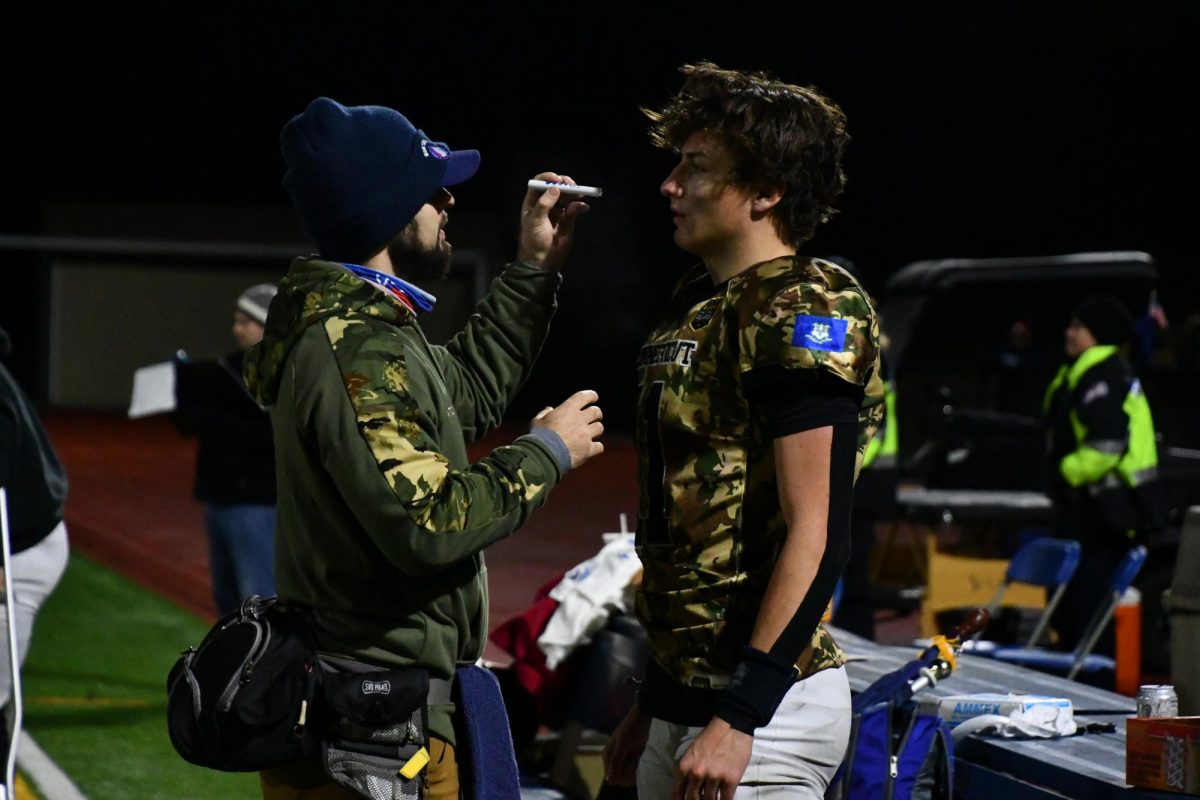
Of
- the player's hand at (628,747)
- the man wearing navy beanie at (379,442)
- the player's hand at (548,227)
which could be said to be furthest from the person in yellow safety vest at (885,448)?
the man wearing navy beanie at (379,442)

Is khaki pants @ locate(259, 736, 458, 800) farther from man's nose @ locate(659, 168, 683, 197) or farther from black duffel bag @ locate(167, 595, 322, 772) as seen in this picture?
man's nose @ locate(659, 168, 683, 197)

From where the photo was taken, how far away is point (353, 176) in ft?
8.55

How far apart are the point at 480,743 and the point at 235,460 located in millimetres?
5046

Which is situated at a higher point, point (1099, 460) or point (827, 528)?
point (827, 528)

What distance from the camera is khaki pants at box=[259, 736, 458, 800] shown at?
2576mm

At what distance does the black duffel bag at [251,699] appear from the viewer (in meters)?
2.48

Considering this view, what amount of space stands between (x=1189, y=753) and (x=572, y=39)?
23.6 metres

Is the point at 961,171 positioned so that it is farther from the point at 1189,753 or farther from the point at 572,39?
the point at 1189,753

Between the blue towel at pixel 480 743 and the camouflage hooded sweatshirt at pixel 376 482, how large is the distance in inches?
1.4

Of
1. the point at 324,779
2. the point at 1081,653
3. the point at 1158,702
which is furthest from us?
the point at 1081,653

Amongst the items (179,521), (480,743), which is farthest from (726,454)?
(179,521)

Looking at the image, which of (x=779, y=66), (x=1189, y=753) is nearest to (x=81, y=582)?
(x=1189, y=753)

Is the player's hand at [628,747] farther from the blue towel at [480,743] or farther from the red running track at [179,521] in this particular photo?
the red running track at [179,521]

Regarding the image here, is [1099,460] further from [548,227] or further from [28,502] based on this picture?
[548,227]
